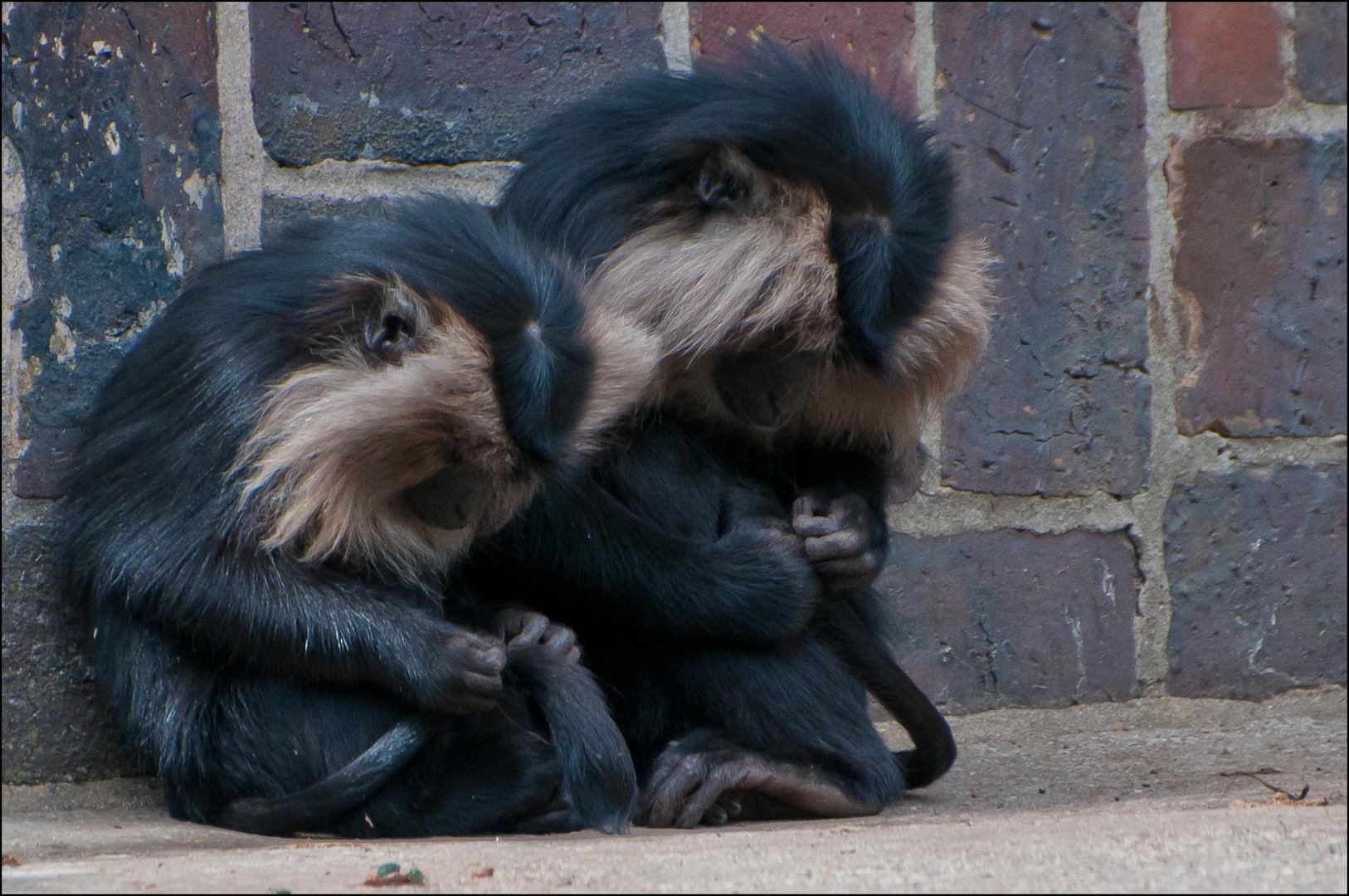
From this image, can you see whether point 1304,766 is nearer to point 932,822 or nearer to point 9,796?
point 932,822

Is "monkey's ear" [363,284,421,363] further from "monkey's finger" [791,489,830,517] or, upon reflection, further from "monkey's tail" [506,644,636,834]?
"monkey's finger" [791,489,830,517]

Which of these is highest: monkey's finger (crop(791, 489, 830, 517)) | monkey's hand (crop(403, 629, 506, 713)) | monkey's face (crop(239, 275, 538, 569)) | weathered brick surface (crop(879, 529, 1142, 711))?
monkey's face (crop(239, 275, 538, 569))

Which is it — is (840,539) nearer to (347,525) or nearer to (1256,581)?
(347,525)

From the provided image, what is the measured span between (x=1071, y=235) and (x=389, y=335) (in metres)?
1.69

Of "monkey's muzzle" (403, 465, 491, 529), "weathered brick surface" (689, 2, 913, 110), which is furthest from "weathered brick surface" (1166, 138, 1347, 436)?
"monkey's muzzle" (403, 465, 491, 529)

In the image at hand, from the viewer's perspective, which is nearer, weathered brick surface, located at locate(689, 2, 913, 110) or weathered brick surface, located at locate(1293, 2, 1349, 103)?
weathered brick surface, located at locate(689, 2, 913, 110)

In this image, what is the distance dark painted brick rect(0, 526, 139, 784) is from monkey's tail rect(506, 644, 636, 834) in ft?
2.30

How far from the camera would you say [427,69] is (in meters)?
2.99

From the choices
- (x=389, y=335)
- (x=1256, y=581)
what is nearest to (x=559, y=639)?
(x=389, y=335)

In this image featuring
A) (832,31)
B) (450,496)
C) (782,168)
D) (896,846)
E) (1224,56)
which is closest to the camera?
(896,846)

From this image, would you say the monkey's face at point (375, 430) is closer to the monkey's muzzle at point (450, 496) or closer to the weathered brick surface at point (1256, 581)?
the monkey's muzzle at point (450, 496)

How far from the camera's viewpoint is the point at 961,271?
2.69m

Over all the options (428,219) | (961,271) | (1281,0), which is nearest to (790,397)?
(961,271)

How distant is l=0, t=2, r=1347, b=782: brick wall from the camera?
2934 millimetres
